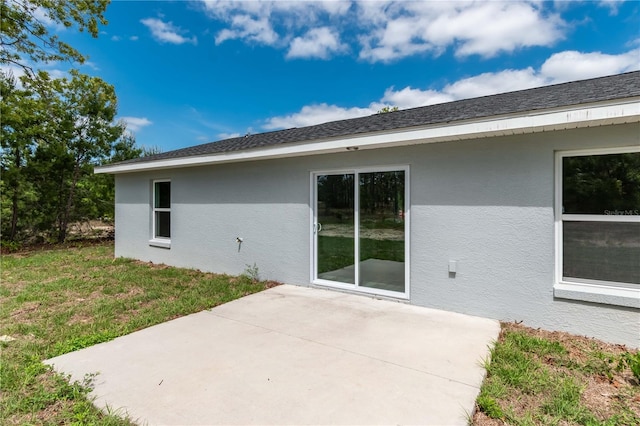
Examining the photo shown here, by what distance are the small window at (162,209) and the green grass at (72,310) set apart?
0.95 meters

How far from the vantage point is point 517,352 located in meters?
3.29

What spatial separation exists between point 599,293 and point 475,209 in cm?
164

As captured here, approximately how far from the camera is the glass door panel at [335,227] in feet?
18.5

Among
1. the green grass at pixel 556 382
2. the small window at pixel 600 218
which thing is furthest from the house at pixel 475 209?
the green grass at pixel 556 382

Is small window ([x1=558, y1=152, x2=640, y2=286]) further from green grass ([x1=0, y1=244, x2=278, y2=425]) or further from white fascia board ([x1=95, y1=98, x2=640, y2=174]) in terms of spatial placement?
green grass ([x1=0, y1=244, x2=278, y2=425])

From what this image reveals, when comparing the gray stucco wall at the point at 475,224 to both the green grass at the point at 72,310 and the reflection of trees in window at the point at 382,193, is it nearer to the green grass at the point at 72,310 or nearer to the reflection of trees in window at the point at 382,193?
the reflection of trees in window at the point at 382,193

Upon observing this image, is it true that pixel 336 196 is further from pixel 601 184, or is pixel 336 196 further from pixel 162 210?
pixel 162 210

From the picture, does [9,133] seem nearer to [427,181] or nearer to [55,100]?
[55,100]

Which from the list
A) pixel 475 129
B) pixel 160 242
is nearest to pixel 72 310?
pixel 160 242

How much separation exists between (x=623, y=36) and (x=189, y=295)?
32.2 ft

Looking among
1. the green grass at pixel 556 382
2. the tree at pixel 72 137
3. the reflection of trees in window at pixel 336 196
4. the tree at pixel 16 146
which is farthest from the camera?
the tree at pixel 72 137

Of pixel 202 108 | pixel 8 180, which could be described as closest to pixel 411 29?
pixel 202 108

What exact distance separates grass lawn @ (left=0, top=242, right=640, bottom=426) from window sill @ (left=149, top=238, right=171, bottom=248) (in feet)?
6.38

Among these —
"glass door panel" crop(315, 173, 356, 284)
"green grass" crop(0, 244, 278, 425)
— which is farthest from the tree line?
"glass door panel" crop(315, 173, 356, 284)
